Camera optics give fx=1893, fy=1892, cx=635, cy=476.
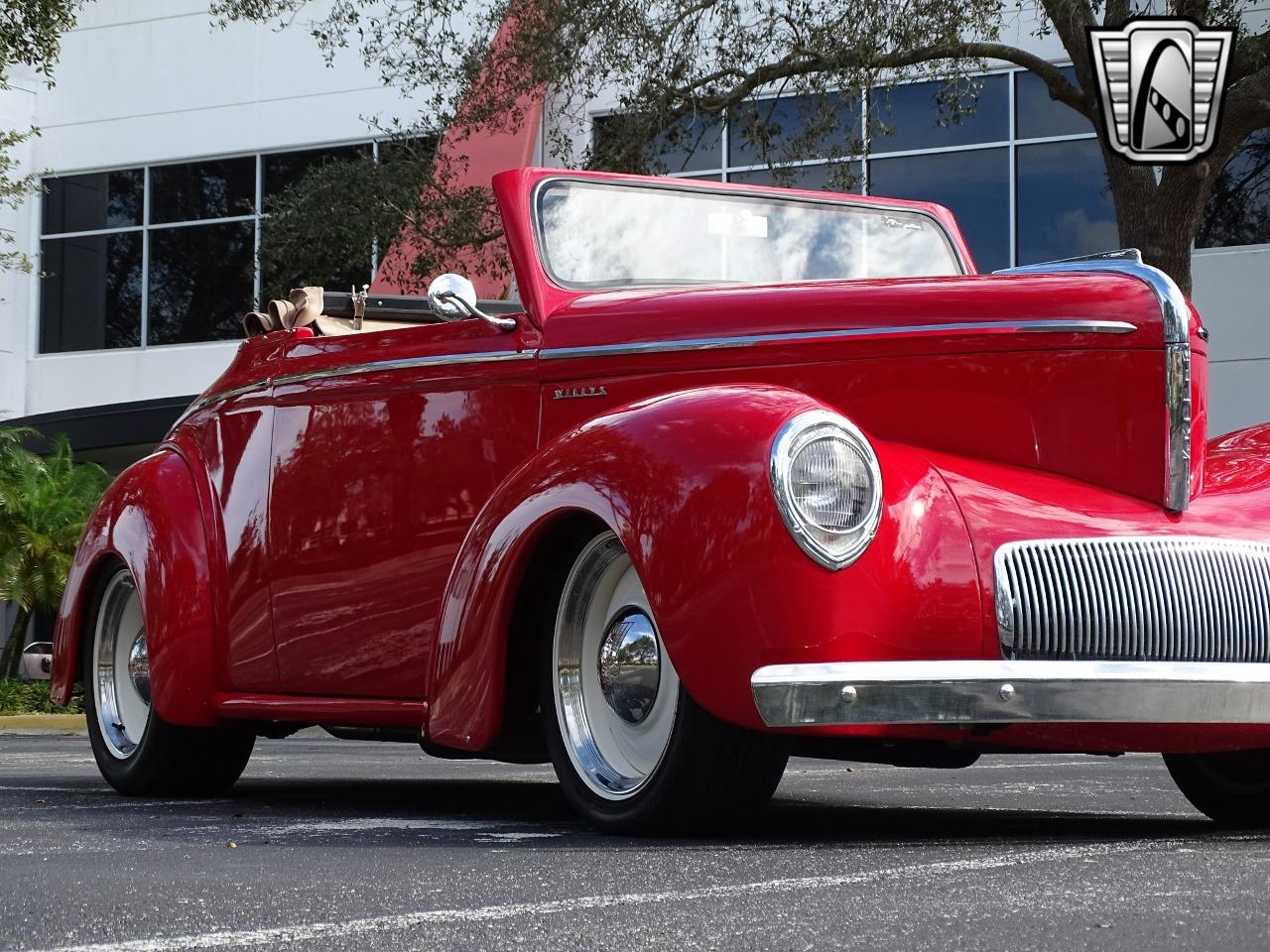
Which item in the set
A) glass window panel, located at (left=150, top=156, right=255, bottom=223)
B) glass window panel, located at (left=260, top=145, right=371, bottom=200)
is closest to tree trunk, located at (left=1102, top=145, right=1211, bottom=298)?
glass window panel, located at (left=260, top=145, right=371, bottom=200)

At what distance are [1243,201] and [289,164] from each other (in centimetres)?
1174

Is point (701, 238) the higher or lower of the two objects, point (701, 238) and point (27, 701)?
the higher

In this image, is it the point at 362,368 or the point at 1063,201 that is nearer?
the point at 362,368

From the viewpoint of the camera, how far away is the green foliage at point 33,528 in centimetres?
1884

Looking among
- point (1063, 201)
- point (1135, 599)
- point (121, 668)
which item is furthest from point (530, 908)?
point (1063, 201)

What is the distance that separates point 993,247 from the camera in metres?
19.8

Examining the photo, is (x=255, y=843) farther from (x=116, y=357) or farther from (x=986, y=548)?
(x=116, y=357)

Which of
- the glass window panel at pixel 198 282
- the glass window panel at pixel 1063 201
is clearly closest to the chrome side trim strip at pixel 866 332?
the glass window panel at pixel 1063 201

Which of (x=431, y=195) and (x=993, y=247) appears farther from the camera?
(x=993, y=247)

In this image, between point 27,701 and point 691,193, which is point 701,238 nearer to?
point 691,193

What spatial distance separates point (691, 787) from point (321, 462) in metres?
2.07

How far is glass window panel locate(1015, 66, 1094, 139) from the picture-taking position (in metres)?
19.4

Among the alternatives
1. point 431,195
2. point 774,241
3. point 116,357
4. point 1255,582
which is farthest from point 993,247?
point 1255,582

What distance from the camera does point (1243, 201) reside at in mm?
18547
